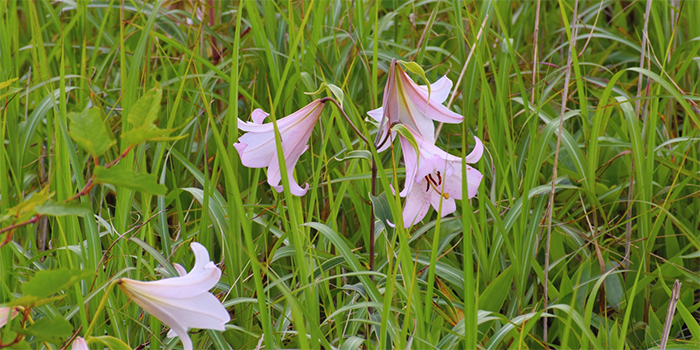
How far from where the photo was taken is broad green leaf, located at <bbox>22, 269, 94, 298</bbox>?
24.5 inches

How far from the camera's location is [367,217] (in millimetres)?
1370

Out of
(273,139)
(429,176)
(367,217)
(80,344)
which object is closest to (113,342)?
(80,344)

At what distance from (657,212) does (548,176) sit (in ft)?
1.02

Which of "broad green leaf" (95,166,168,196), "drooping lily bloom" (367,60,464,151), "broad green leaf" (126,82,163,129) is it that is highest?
"broad green leaf" (126,82,163,129)

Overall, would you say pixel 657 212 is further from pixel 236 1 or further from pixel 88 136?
pixel 236 1

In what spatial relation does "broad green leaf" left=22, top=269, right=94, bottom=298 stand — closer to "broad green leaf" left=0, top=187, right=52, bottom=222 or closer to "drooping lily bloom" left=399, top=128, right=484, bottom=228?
"broad green leaf" left=0, top=187, right=52, bottom=222

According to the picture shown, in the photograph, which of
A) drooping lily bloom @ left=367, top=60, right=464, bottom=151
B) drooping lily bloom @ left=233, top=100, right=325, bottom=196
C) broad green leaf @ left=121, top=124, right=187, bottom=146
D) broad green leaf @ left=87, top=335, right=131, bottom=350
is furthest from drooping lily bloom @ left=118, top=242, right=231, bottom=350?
drooping lily bloom @ left=367, top=60, right=464, bottom=151

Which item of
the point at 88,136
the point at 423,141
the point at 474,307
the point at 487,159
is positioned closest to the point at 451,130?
the point at 487,159

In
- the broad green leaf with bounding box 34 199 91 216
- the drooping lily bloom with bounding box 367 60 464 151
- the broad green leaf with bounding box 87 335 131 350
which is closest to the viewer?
the broad green leaf with bounding box 34 199 91 216

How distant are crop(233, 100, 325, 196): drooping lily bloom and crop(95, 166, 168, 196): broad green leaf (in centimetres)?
38

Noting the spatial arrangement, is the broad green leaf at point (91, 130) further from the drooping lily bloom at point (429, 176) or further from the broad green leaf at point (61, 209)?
the drooping lily bloom at point (429, 176)

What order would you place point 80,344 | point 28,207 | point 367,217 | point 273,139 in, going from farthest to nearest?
point 367,217 < point 273,139 < point 80,344 < point 28,207

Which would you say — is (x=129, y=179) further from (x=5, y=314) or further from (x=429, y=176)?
(x=429, y=176)

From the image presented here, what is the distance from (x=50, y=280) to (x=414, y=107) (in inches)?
25.1
